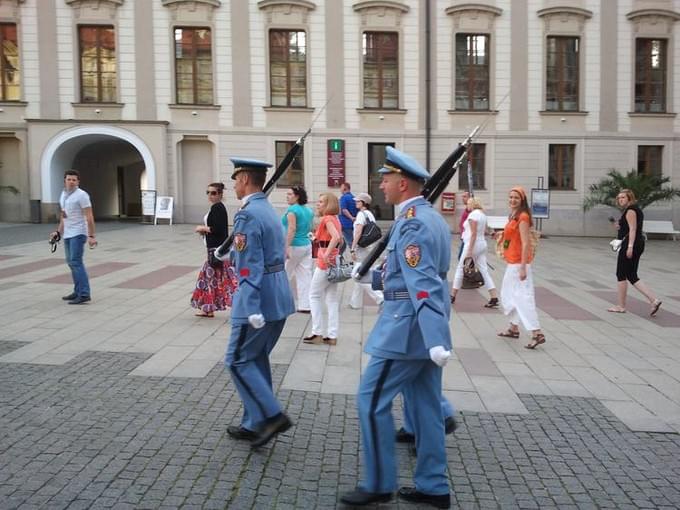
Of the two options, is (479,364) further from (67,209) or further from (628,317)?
(67,209)

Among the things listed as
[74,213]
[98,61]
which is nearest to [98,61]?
[98,61]

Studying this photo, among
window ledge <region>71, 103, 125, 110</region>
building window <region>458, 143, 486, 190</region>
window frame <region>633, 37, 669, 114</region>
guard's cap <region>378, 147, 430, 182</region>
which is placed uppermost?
window frame <region>633, 37, 669, 114</region>

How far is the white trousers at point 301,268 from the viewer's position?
779cm

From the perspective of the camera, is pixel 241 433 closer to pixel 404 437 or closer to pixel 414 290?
pixel 404 437

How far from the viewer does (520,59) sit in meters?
23.6

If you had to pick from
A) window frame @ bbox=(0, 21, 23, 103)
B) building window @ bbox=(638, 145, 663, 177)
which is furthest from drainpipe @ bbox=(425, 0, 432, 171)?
window frame @ bbox=(0, 21, 23, 103)

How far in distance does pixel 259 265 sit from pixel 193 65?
2110 centimetres

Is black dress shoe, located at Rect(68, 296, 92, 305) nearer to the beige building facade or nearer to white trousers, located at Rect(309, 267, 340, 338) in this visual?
white trousers, located at Rect(309, 267, 340, 338)

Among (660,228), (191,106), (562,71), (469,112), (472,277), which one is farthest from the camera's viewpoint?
(562,71)

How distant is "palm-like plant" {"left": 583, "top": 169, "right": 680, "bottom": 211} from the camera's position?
863 inches

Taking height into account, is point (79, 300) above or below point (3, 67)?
below

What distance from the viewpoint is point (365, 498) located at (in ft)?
10.5

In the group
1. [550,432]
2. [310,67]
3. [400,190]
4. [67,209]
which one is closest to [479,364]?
[550,432]

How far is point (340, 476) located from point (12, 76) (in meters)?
24.4
